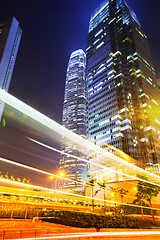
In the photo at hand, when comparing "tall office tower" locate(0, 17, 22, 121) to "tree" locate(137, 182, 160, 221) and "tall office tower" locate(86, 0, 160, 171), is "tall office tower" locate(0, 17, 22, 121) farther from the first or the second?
"tall office tower" locate(86, 0, 160, 171)

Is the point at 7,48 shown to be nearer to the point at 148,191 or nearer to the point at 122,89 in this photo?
the point at 148,191

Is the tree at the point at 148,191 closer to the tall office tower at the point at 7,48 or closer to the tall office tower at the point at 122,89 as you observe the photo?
the tall office tower at the point at 122,89

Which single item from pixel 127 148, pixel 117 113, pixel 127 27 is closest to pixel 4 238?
pixel 127 148

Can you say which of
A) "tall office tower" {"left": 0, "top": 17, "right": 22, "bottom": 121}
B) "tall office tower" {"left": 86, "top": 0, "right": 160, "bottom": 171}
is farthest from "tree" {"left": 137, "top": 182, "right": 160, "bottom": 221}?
"tall office tower" {"left": 0, "top": 17, "right": 22, "bottom": 121}

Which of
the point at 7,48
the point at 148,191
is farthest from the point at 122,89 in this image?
the point at 148,191

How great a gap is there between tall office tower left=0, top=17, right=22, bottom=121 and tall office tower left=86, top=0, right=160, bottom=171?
61.9m

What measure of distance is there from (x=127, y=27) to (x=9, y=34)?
9619 centimetres

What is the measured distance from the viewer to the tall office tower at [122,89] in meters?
96.4

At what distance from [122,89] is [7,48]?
2636 inches

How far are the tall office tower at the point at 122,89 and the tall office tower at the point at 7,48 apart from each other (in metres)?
61.9


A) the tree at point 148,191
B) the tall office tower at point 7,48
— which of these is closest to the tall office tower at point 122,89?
the tree at point 148,191

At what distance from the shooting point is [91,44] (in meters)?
155

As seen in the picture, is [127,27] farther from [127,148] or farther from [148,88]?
[127,148]

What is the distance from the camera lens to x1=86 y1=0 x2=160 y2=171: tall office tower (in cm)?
9638
